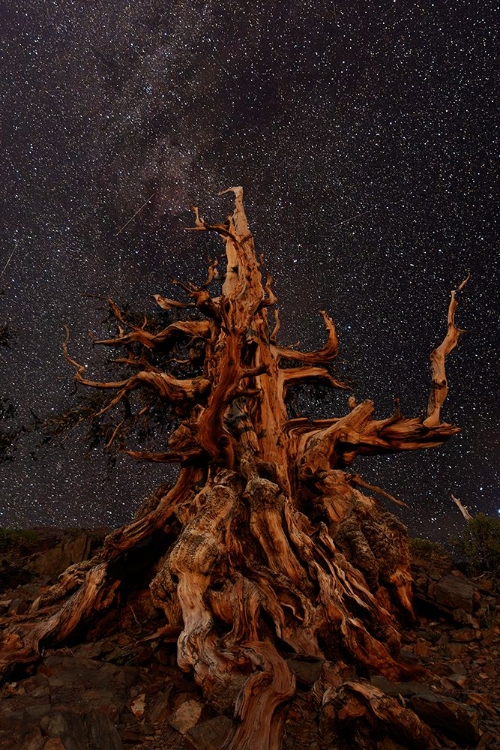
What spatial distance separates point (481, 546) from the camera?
736cm

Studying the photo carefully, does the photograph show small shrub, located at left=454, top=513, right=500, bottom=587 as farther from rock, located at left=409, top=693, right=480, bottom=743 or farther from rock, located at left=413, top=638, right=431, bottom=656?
rock, located at left=409, top=693, right=480, bottom=743

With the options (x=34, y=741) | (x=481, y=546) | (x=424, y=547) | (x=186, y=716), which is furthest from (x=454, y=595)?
(x=34, y=741)

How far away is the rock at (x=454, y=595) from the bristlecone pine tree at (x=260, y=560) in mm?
660

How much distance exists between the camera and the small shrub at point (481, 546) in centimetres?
683

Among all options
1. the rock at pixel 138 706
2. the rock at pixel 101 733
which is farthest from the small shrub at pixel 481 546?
the rock at pixel 101 733

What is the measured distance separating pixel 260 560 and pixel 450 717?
264 cm

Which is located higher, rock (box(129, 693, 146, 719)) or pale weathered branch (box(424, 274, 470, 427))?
pale weathered branch (box(424, 274, 470, 427))

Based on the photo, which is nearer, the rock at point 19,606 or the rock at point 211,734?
the rock at point 211,734

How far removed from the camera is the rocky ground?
2572mm

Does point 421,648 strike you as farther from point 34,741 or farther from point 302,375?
point 302,375

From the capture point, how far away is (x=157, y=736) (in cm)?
281

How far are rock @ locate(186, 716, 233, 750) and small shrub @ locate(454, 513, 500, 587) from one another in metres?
5.29

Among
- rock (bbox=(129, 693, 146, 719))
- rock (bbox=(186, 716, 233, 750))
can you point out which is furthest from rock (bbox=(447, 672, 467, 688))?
rock (bbox=(129, 693, 146, 719))

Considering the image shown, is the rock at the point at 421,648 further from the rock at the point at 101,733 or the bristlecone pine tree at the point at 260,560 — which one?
the rock at the point at 101,733
